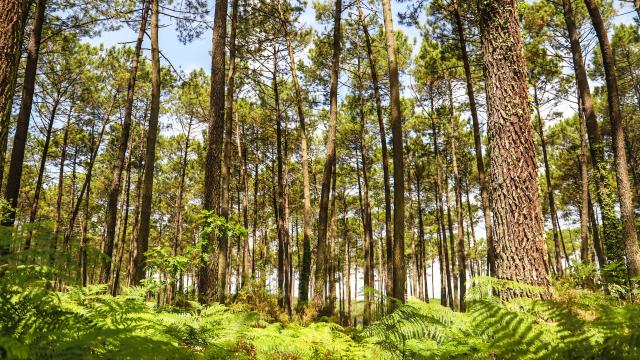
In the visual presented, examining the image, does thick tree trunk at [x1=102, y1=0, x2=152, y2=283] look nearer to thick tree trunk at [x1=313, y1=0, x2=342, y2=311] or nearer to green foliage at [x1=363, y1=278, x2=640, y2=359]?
thick tree trunk at [x1=313, y1=0, x2=342, y2=311]

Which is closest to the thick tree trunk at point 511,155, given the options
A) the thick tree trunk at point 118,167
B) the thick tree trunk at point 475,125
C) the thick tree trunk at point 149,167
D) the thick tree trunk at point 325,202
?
the thick tree trunk at point 325,202

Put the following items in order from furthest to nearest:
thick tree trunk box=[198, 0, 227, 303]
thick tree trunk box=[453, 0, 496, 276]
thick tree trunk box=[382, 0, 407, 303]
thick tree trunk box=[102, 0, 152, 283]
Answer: thick tree trunk box=[453, 0, 496, 276], thick tree trunk box=[102, 0, 152, 283], thick tree trunk box=[382, 0, 407, 303], thick tree trunk box=[198, 0, 227, 303]

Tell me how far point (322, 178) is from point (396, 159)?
19.2ft

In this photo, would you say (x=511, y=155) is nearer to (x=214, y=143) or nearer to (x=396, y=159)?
A: (x=396, y=159)

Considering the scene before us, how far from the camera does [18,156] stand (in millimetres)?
9070

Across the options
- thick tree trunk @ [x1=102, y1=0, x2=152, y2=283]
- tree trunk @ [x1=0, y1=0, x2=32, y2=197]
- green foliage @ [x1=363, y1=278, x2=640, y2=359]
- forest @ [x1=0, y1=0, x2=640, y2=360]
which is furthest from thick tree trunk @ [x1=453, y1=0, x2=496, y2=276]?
tree trunk @ [x1=0, y1=0, x2=32, y2=197]

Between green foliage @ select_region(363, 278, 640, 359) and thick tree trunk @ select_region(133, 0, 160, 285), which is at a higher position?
thick tree trunk @ select_region(133, 0, 160, 285)

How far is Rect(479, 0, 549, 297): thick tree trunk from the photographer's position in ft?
13.5

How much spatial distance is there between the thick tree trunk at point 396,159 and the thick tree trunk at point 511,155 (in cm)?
416

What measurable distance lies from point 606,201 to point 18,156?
1569cm

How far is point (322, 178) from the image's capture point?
14.5 m

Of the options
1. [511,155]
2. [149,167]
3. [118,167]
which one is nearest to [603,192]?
[511,155]

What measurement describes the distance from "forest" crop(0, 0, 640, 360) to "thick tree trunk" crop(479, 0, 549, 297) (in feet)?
0.07

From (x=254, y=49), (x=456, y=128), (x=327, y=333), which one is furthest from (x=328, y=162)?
(x=456, y=128)
